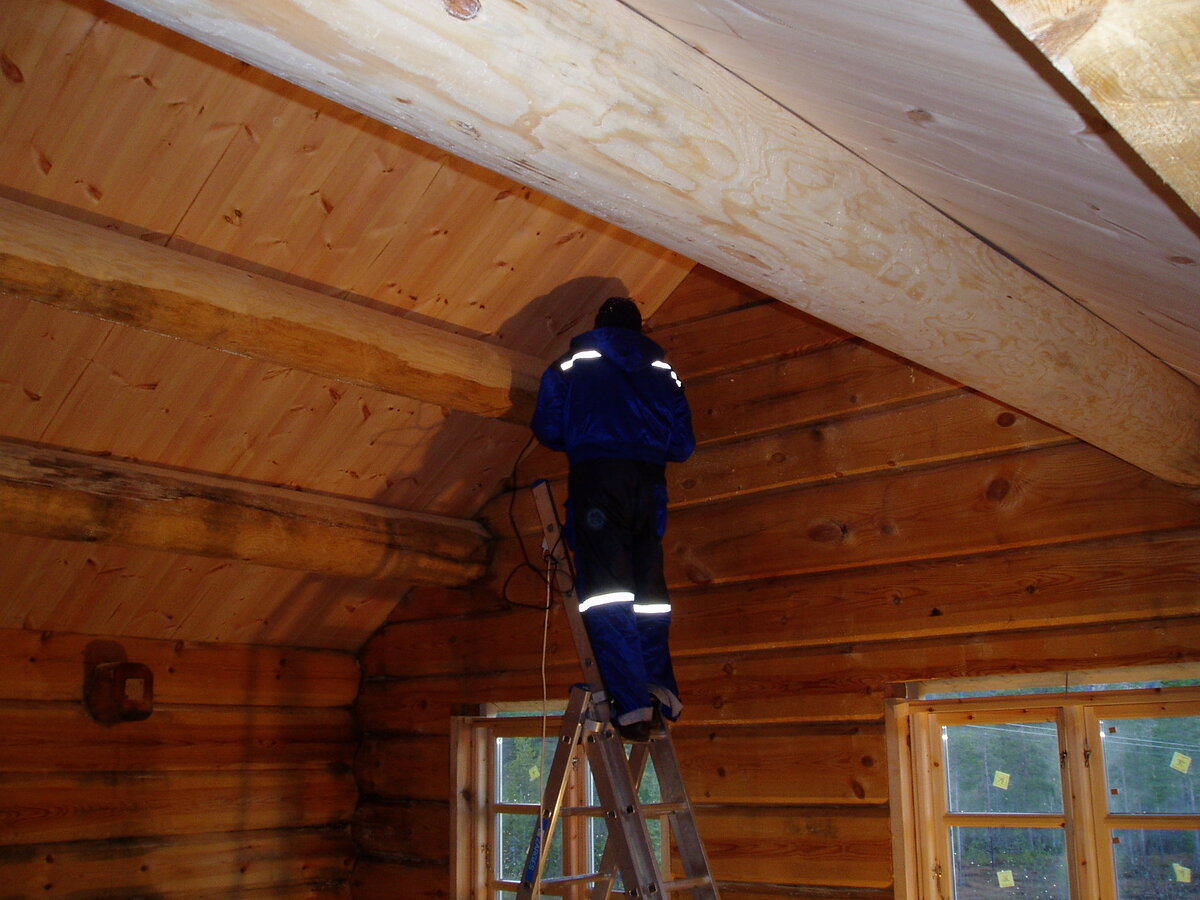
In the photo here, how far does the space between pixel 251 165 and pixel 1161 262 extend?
2544mm

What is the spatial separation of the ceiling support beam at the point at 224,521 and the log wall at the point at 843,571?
1.53ft

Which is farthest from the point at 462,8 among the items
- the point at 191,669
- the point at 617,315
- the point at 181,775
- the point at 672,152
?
the point at 181,775

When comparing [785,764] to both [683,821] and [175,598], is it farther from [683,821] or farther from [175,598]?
[175,598]

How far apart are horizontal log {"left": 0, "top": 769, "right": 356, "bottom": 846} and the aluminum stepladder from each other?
6.59ft

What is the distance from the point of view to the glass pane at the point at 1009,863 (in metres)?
3.28

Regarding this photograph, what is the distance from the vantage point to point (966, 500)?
3572 millimetres

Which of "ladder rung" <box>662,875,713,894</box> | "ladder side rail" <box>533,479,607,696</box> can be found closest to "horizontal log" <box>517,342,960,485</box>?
"ladder side rail" <box>533,479,607,696</box>

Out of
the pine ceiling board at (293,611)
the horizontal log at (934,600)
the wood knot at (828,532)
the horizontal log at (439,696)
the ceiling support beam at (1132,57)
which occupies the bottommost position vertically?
the horizontal log at (439,696)

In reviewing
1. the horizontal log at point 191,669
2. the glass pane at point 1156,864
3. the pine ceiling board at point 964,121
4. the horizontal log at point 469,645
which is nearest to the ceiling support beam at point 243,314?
the horizontal log at point 469,645

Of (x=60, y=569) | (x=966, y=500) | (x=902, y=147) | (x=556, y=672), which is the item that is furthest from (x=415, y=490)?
(x=902, y=147)

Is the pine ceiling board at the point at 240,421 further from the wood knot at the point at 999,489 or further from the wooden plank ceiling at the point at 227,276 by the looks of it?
the wood knot at the point at 999,489

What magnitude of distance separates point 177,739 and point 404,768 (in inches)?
38.3

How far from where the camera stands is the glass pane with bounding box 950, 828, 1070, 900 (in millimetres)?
3275

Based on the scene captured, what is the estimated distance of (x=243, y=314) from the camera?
3.20m
